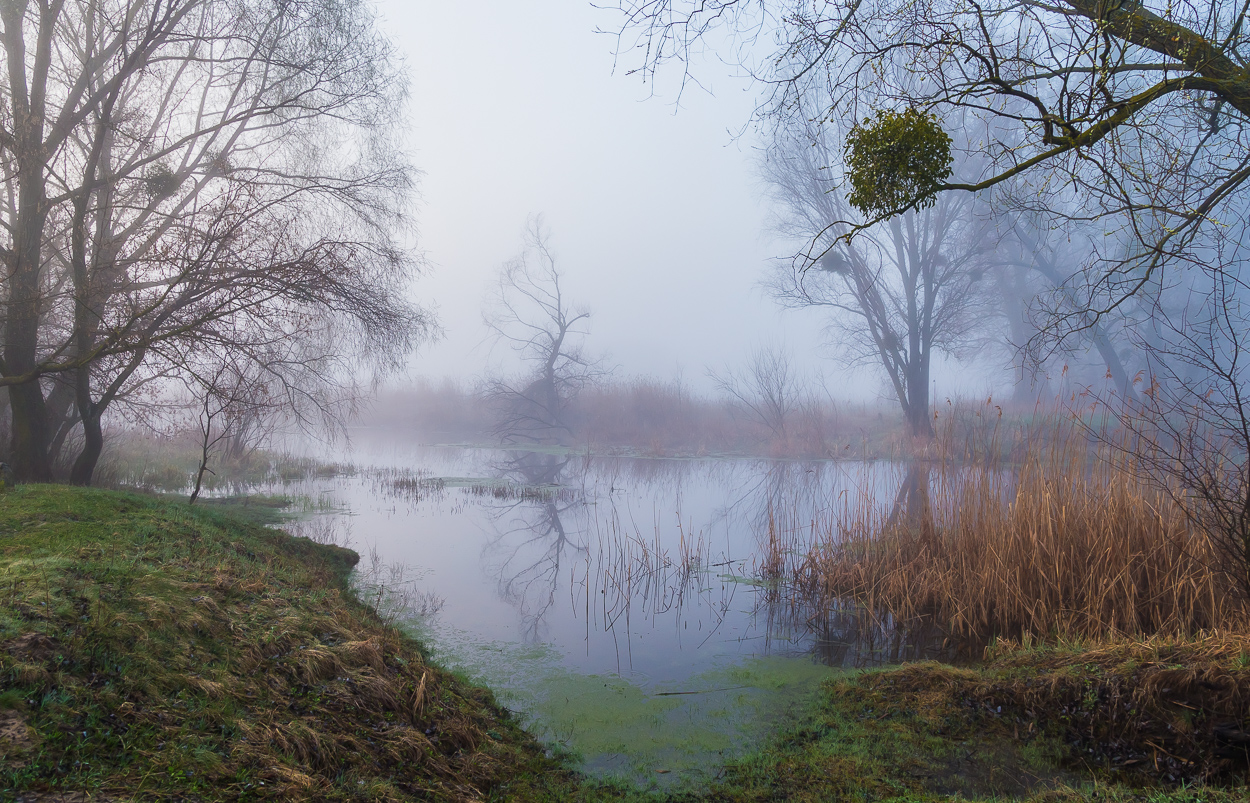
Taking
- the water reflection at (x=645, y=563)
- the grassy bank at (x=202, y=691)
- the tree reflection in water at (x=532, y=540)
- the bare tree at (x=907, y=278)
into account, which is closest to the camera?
the grassy bank at (x=202, y=691)

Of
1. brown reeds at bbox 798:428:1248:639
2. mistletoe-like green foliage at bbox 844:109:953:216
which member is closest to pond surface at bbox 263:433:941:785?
brown reeds at bbox 798:428:1248:639

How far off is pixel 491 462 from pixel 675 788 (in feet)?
59.5

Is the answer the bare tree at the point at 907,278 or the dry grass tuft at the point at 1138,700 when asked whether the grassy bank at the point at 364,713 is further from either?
the bare tree at the point at 907,278

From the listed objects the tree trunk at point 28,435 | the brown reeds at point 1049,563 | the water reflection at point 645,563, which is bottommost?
the water reflection at point 645,563

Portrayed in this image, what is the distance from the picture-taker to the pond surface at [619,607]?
4.47 meters

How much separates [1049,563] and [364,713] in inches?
194

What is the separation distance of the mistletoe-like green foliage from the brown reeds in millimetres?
3035

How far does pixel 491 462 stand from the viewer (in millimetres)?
21125

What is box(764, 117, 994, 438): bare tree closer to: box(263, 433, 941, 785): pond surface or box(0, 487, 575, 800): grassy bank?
box(263, 433, 941, 785): pond surface

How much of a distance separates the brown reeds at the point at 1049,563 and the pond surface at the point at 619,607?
1.41ft

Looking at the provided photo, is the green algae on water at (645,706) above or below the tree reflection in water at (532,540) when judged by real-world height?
below

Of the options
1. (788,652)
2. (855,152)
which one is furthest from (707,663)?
(855,152)

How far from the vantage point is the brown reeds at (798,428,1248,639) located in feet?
15.3

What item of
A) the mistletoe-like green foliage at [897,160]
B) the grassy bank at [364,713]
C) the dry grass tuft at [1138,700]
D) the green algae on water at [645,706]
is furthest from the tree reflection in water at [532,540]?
the mistletoe-like green foliage at [897,160]
